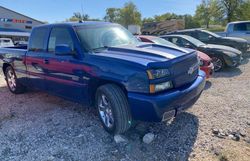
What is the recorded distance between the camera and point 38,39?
17.7 ft

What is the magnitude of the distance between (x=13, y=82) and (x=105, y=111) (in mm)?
4083

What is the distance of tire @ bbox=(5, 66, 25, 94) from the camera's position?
22.0 ft

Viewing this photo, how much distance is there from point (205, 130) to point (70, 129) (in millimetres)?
2307

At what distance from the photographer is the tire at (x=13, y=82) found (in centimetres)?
672

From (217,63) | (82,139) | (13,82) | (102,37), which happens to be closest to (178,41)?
(217,63)

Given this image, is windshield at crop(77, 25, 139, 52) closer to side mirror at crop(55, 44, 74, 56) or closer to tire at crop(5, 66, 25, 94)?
side mirror at crop(55, 44, 74, 56)

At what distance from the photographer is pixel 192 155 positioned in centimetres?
332

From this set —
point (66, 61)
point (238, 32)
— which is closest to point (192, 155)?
point (66, 61)

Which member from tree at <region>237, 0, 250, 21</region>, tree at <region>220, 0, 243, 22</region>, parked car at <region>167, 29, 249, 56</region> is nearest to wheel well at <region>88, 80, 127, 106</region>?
parked car at <region>167, 29, 249, 56</region>

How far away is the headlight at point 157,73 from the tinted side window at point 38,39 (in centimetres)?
285

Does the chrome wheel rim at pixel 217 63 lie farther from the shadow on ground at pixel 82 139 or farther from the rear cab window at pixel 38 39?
the rear cab window at pixel 38 39

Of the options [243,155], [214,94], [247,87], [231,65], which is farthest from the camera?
[231,65]

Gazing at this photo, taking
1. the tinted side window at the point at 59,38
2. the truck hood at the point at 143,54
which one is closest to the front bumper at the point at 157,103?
the truck hood at the point at 143,54

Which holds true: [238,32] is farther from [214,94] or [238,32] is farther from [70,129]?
[70,129]
